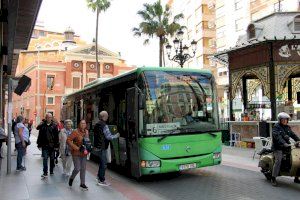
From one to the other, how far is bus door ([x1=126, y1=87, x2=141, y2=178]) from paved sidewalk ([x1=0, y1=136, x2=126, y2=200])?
1.01 metres

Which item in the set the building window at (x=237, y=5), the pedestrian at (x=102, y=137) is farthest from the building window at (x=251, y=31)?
the building window at (x=237, y=5)

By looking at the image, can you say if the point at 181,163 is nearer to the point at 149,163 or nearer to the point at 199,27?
the point at 149,163

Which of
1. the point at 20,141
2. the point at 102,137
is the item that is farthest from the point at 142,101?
the point at 20,141

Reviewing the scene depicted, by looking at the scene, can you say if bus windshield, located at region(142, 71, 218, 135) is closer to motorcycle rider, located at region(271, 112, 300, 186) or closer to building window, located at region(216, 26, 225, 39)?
motorcycle rider, located at region(271, 112, 300, 186)

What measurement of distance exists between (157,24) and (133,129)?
28333mm

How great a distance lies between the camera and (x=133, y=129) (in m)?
10.4

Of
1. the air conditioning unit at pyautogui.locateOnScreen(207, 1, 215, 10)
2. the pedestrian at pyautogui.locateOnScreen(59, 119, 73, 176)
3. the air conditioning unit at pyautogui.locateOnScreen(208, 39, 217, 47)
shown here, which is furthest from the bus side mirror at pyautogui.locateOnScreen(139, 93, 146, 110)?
the air conditioning unit at pyautogui.locateOnScreen(207, 1, 215, 10)

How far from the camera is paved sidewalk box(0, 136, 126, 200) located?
8656mm

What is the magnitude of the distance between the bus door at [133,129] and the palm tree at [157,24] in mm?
26325

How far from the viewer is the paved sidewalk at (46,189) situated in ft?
28.4

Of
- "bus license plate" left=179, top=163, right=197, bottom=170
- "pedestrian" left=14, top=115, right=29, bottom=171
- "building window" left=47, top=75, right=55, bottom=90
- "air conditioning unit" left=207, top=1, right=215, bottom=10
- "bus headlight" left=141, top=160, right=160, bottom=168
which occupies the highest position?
"air conditioning unit" left=207, top=1, right=215, bottom=10

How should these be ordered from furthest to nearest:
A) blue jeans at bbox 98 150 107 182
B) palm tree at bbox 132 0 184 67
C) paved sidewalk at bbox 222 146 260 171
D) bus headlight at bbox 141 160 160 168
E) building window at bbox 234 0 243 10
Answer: building window at bbox 234 0 243 10, palm tree at bbox 132 0 184 67, paved sidewalk at bbox 222 146 260 171, bus headlight at bbox 141 160 160 168, blue jeans at bbox 98 150 107 182

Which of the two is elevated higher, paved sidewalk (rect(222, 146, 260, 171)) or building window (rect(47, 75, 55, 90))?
building window (rect(47, 75, 55, 90))

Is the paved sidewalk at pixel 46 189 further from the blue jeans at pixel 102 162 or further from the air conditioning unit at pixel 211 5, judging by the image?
the air conditioning unit at pixel 211 5
